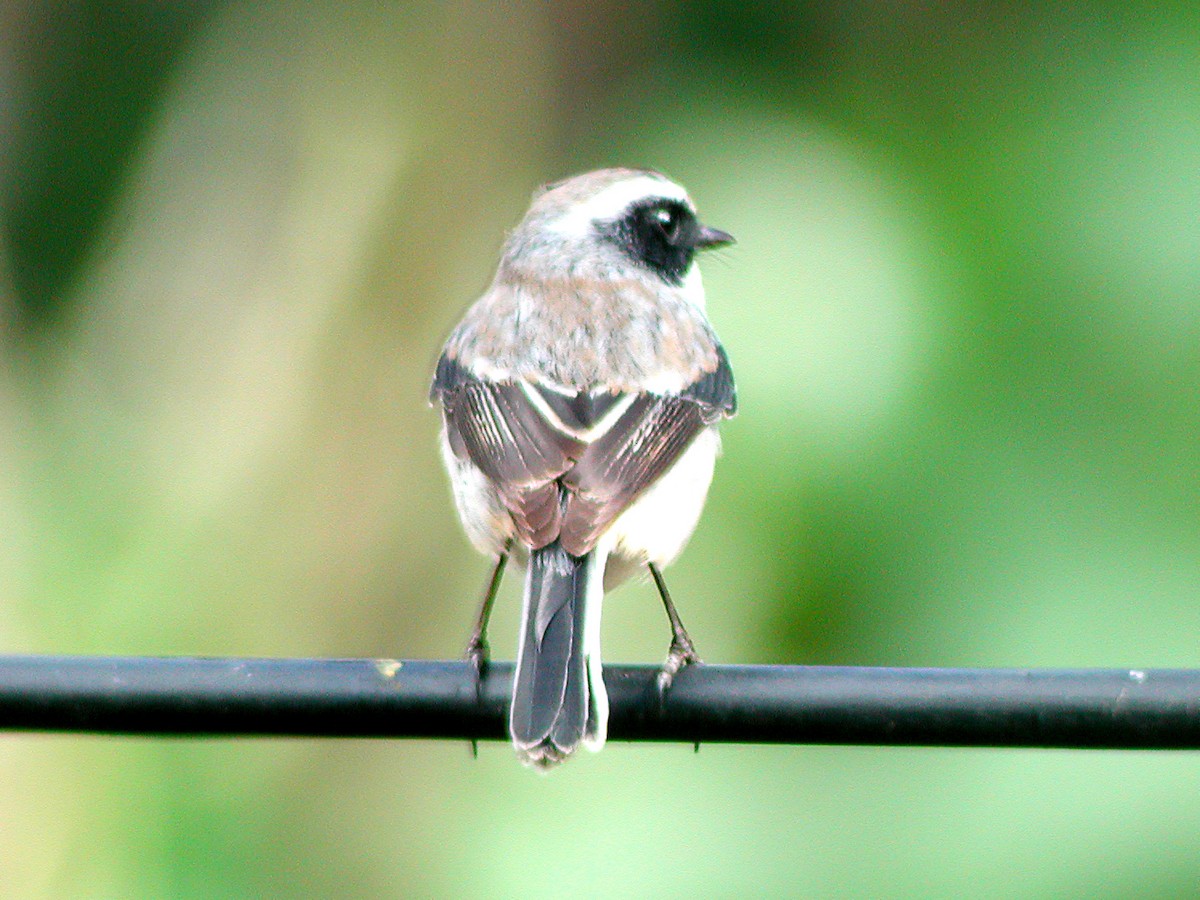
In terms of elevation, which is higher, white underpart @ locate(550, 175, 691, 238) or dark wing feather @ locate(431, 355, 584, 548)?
white underpart @ locate(550, 175, 691, 238)

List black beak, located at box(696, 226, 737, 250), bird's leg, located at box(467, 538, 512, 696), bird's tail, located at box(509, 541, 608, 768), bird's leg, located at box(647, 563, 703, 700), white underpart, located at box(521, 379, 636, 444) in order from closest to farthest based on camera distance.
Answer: bird's tail, located at box(509, 541, 608, 768), bird's leg, located at box(647, 563, 703, 700), white underpart, located at box(521, 379, 636, 444), bird's leg, located at box(467, 538, 512, 696), black beak, located at box(696, 226, 737, 250)

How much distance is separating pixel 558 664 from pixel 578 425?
→ 0.68 meters

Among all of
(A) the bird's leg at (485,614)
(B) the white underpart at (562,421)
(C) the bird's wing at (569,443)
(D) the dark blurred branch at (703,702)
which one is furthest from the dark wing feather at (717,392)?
(D) the dark blurred branch at (703,702)

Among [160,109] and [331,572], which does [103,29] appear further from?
[331,572]

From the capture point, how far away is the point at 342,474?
6.62m

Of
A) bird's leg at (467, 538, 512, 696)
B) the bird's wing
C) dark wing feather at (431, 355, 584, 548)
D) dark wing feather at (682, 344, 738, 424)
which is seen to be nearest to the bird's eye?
dark wing feather at (682, 344, 738, 424)

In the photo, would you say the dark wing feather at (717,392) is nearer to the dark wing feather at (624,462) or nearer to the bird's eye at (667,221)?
the dark wing feather at (624,462)

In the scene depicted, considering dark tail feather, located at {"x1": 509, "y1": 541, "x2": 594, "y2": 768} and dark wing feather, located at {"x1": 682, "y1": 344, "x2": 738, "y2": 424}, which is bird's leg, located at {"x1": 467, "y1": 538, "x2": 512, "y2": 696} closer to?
dark tail feather, located at {"x1": 509, "y1": 541, "x2": 594, "y2": 768}

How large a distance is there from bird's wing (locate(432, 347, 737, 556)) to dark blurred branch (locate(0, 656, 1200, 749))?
812mm

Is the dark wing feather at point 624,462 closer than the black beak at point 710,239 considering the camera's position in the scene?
Yes

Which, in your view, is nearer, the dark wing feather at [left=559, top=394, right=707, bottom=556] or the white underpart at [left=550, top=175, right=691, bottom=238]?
the dark wing feather at [left=559, top=394, right=707, bottom=556]

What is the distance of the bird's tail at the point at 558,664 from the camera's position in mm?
2697

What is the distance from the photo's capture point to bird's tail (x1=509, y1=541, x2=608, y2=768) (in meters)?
2.70

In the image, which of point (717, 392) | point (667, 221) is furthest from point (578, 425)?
point (667, 221)
